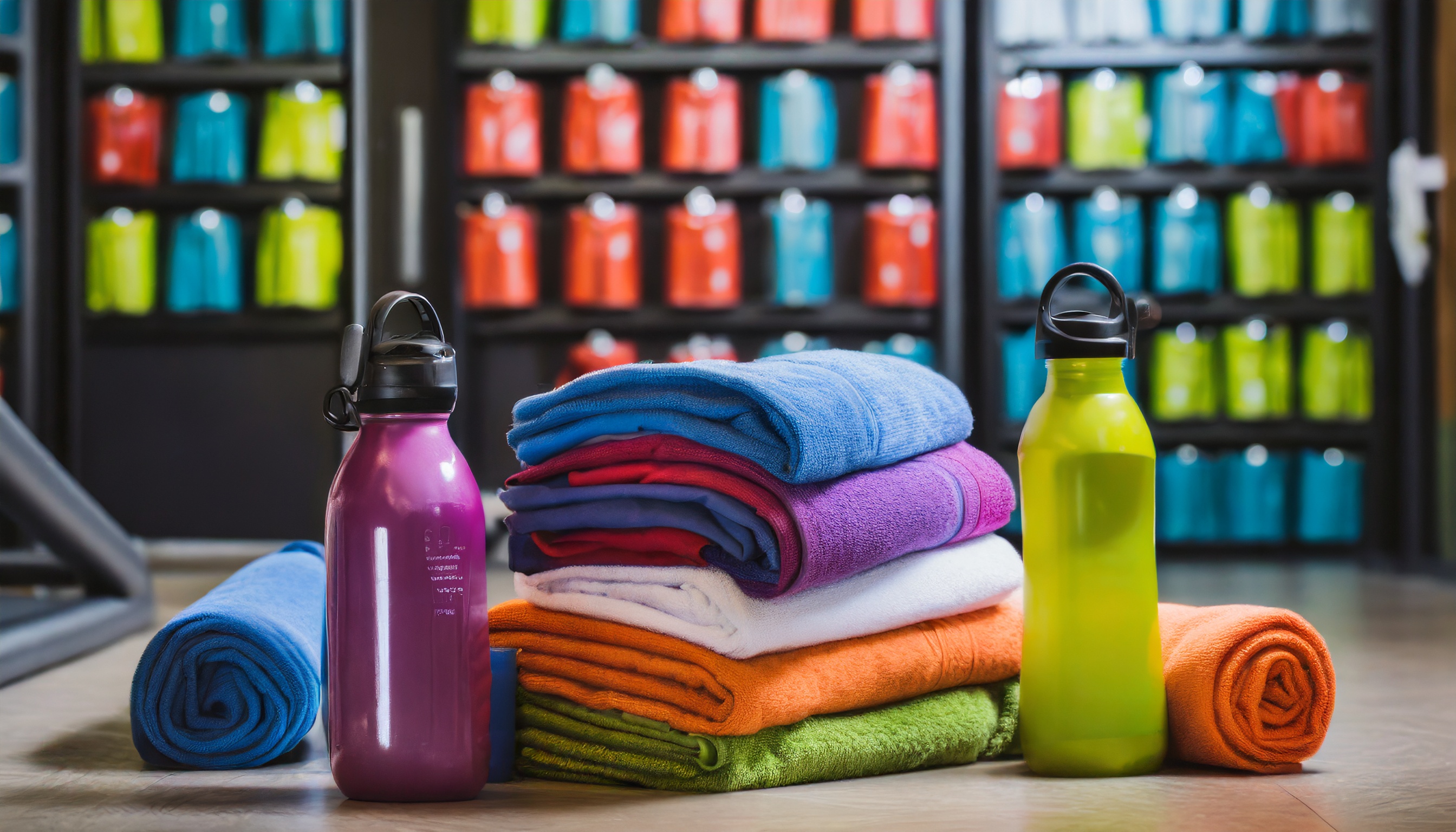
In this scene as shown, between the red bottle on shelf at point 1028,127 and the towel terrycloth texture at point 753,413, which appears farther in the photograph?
the red bottle on shelf at point 1028,127

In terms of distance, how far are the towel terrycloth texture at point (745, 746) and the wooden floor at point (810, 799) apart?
0.05 feet

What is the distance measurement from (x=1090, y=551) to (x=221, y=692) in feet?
2.73

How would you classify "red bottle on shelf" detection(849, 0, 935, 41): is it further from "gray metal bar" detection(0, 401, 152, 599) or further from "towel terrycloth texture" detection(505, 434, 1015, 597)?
"towel terrycloth texture" detection(505, 434, 1015, 597)

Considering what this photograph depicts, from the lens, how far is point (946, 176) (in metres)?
4.68

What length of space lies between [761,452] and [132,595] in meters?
1.84

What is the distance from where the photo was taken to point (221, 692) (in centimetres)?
127

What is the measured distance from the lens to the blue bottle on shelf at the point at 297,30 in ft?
15.4

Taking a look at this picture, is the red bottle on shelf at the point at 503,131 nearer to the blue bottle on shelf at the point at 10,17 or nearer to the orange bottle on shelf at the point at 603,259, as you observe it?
the orange bottle on shelf at the point at 603,259

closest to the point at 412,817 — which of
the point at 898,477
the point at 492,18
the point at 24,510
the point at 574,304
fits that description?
the point at 898,477

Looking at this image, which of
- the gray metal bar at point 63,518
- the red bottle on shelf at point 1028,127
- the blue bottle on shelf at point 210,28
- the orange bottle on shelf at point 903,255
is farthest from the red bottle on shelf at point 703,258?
the gray metal bar at point 63,518

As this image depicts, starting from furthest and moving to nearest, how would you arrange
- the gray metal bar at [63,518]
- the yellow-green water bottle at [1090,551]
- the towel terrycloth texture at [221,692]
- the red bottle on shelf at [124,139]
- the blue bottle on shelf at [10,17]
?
the red bottle on shelf at [124,139], the blue bottle on shelf at [10,17], the gray metal bar at [63,518], the towel terrycloth texture at [221,692], the yellow-green water bottle at [1090,551]

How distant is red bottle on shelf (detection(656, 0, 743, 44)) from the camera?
15.4 feet

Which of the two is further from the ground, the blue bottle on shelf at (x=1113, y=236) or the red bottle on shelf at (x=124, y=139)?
the red bottle on shelf at (x=124, y=139)

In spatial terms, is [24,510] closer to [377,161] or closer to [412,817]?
[412,817]
